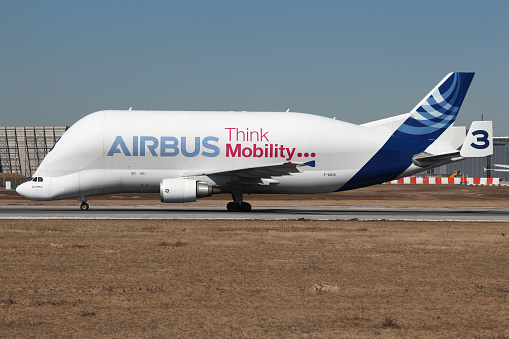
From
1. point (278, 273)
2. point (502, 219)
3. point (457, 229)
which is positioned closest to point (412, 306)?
point (278, 273)

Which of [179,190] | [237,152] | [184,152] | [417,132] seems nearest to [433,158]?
Answer: [417,132]

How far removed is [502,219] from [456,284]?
2345cm

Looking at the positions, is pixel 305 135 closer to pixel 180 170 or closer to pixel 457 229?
pixel 180 170

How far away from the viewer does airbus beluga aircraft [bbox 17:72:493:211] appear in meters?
37.5

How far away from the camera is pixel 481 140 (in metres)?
39.4

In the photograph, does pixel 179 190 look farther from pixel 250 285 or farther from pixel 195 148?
pixel 250 285

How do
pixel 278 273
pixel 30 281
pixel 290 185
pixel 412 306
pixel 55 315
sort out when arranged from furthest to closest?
1. pixel 290 185
2. pixel 278 273
3. pixel 30 281
4. pixel 412 306
5. pixel 55 315

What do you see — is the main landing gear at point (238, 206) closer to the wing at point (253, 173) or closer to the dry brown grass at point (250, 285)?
the wing at point (253, 173)

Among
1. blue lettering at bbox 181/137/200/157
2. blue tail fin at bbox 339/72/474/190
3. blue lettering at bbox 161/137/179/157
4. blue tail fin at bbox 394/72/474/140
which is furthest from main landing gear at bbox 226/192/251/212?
blue tail fin at bbox 394/72/474/140

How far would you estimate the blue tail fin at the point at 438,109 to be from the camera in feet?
134

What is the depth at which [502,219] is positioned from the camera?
35625 mm

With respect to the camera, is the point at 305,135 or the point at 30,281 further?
the point at 305,135

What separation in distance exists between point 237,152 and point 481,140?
1565 centimetres

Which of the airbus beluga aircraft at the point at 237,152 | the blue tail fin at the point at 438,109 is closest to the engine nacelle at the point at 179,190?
the airbus beluga aircraft at the point at 237,152
